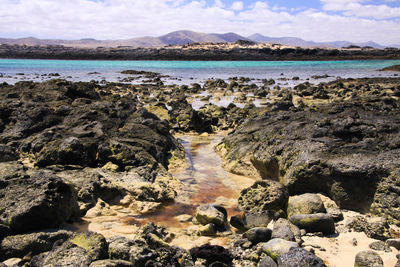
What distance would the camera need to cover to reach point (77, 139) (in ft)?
27.9

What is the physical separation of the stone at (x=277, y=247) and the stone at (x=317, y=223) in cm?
96

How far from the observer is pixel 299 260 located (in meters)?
4.31

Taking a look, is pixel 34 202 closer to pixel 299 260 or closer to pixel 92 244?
pixel 92 244

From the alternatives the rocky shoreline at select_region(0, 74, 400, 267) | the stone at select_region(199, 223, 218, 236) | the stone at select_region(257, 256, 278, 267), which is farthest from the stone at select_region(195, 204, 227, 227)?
the stone at select_region(257, 256, 278, 267)

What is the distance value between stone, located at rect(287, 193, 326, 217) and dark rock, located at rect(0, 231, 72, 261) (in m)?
4.14

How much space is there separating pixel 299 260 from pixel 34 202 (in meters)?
4.22

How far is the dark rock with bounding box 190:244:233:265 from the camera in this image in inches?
197

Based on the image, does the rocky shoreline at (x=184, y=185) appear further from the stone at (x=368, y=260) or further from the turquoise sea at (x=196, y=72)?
the turquoise sea at (x=196, y=72)

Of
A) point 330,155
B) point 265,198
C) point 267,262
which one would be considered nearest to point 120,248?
point 267,262

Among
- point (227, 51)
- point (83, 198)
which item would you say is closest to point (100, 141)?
point (83, 198)

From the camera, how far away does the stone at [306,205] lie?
638 cm

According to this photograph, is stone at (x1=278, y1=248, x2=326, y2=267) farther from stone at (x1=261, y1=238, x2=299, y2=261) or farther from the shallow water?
the shallow water

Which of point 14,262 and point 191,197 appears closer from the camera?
point 14,262

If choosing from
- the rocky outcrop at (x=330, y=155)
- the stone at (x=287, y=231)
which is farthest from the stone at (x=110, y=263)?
the rocky outcrop at (x=330, y=155)
